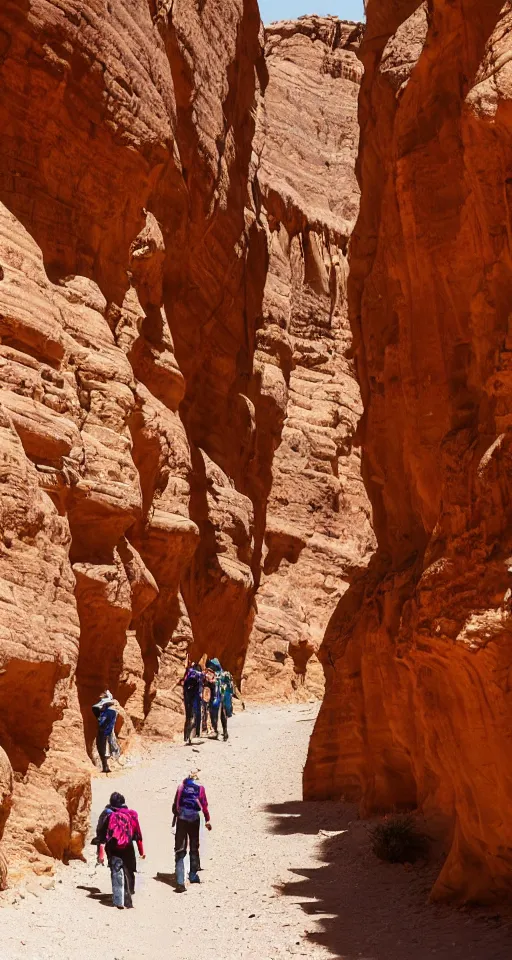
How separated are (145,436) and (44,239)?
4.73 metres

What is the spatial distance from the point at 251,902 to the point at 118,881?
1740 mm

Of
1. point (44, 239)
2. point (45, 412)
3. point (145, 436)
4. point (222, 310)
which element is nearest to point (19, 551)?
point (45, 412)

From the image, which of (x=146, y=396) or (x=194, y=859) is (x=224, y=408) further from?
(x=194, y=859)

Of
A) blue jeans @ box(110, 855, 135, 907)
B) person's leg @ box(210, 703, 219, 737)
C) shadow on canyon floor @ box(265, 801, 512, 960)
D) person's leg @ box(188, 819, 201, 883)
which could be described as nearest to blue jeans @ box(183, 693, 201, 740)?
person's leg @ box(210, 703, 219, 737)

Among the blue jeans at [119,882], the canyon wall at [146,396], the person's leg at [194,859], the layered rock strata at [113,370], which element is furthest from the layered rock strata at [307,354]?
the blue jeans at [119,882]

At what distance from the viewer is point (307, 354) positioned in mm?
44062

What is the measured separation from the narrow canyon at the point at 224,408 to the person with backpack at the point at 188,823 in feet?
4.16

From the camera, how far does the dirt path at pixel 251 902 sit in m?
10.1

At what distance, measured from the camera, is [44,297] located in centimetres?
1675

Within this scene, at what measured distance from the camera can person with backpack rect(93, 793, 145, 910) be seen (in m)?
11.5

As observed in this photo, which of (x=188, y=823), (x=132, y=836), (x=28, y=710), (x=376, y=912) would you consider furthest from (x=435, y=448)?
(x=132, y=836)

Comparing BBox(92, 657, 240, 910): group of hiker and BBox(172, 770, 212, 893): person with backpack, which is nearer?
BBox(92, 657, 240, 910): group of hiker

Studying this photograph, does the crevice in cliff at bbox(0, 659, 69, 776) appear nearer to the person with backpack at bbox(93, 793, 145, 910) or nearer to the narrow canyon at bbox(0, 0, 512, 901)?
the narrow canyon at bbox(0, 0, 512, 901)

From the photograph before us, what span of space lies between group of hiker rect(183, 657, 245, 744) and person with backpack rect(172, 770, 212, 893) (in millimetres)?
8023
